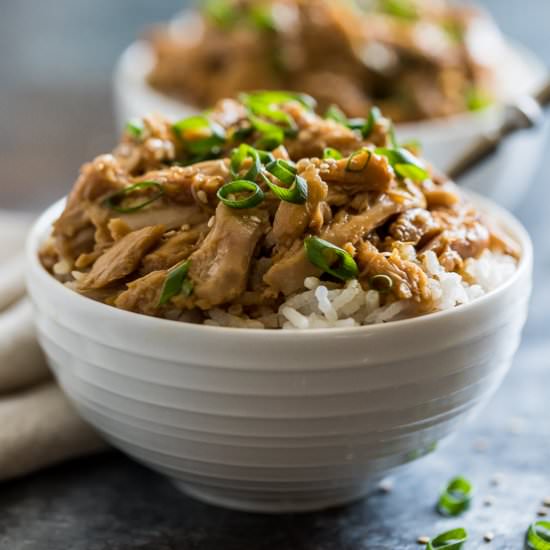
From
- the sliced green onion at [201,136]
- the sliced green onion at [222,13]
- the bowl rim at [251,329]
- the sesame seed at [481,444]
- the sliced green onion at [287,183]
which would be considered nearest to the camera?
the bowl rim at [251,329]

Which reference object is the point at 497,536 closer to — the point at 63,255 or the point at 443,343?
the point at 443,343

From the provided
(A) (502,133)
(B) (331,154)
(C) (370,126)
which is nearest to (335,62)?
(A) (502,133)

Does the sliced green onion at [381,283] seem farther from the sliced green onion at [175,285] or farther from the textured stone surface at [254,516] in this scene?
the textured stone surface at [254,516]

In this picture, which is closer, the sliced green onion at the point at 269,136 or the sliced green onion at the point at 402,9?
the sliced green onion at the point at 269,136

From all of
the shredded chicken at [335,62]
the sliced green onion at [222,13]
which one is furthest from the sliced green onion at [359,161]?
the sliced green onion at [222,13]

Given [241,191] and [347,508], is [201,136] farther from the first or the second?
[347,508]

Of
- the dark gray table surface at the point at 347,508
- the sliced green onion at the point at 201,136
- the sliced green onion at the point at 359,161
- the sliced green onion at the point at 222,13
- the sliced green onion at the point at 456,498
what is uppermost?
the sliced green onion at the point at 359,161

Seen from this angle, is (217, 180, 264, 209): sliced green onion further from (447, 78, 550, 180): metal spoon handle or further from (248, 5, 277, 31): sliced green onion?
(248, 5, 277, 31): sliced green onion
